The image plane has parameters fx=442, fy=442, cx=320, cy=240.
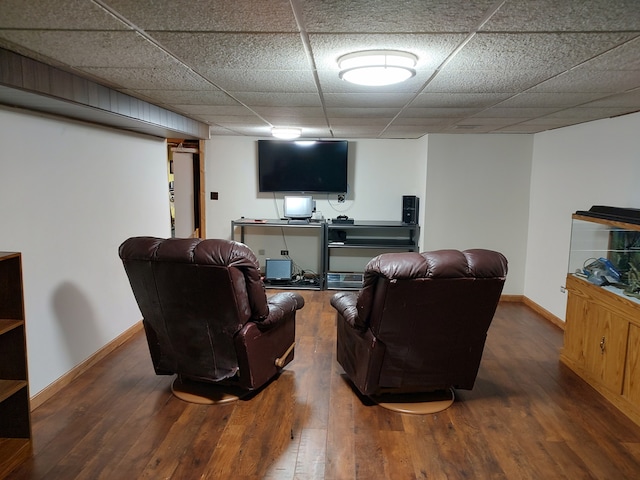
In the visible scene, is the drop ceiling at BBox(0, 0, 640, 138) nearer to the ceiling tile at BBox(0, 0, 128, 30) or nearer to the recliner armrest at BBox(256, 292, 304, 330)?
the ceiling tile at BBox(0, 0, 128, 30)

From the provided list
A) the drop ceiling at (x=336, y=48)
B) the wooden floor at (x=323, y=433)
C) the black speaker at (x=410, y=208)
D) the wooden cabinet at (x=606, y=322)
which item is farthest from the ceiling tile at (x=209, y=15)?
the black speaker at (x=410, y=208)

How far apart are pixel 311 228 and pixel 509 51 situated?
4606mm

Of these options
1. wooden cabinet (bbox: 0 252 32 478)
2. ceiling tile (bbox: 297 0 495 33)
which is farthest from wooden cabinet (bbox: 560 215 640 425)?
wooden cabinet (bbox: 0 252 32 478)

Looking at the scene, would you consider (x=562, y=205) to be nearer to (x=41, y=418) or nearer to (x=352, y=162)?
(x=352, y=162)

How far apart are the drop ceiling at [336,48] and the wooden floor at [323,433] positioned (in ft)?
6.93

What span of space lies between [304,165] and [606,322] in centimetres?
420

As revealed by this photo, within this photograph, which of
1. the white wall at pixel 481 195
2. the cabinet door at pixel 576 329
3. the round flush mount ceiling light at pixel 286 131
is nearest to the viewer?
the cabinet door at pixel 576 329

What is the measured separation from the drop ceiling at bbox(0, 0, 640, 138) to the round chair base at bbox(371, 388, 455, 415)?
2106 millimetres

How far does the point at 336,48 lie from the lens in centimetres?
200

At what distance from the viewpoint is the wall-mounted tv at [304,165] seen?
6.25 m

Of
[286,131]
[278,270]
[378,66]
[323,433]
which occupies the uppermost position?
[286,131]

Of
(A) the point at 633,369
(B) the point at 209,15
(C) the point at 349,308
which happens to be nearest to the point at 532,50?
(B) the point at 209,15

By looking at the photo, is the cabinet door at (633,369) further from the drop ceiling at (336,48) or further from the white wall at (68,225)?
the white wall at (68,225)

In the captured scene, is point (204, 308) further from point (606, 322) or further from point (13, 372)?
point (606, 322)
